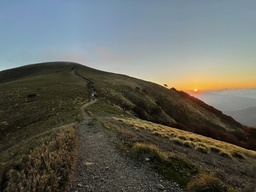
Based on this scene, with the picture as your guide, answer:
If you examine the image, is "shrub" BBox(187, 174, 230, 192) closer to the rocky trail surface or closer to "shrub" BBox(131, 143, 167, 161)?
the rocky trail surface

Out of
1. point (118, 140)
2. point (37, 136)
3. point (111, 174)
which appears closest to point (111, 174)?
point (111, 174)

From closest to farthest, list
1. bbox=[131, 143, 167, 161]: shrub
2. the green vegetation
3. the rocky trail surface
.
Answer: the rocky trail surface < the green vegetation < bbox=[131, 143, 167, 161]: shrub

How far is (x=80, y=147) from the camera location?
17.0 meters

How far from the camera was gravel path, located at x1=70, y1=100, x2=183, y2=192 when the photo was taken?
10352mm

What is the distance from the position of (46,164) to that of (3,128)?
86.0ft

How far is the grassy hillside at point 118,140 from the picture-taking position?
11.6 m

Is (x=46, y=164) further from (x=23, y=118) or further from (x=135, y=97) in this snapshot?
(x=135, y=97)

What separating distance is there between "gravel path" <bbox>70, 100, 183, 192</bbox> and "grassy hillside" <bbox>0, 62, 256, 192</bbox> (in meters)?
0.67

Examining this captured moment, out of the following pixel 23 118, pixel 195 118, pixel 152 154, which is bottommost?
pixel 195 118

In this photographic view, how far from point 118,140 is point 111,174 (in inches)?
279

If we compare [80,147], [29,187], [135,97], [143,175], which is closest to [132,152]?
[143,175]

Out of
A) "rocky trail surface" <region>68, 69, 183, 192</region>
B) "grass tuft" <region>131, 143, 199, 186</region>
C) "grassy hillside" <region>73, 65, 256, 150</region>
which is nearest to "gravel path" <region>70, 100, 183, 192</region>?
"rocky trail surface" <region>68, 69, 183, 192</region>

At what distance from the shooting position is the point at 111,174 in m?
11.7

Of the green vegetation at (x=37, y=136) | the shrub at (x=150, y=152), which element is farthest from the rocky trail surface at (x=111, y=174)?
the shrub at (x=150, y=152)
